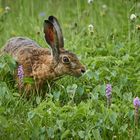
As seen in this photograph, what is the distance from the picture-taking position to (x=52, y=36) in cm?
609

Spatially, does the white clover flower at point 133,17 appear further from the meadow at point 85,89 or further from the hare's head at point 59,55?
the hare's head at point 59,55

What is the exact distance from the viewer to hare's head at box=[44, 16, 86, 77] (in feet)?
19.4

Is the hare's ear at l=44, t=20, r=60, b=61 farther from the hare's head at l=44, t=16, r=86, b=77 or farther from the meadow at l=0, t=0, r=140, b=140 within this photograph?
the meadow at l=0, t=0, r=140, b=140

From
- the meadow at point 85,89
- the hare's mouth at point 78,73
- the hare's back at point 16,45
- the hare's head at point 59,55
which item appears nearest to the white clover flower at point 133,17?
the meadow at point 85,89

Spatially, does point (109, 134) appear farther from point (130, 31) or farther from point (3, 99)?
point (130, 31)

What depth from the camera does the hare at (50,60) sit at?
19.4ft

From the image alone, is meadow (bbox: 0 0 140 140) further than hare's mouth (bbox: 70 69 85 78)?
No

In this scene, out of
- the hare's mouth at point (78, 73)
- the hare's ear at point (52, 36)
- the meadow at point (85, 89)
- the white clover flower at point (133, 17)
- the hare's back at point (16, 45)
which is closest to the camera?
the meadow at point (85, 89)

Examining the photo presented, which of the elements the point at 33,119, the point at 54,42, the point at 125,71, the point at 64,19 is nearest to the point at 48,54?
the point at 54,42

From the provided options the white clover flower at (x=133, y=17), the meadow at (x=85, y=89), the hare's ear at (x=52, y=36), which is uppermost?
the white clover flower at (x=133, y=17)

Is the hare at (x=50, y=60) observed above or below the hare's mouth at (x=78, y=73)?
above

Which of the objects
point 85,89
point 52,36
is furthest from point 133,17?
point 85,89

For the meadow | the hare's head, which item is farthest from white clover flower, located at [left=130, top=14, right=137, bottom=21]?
the hare's head

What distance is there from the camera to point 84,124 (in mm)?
5008
